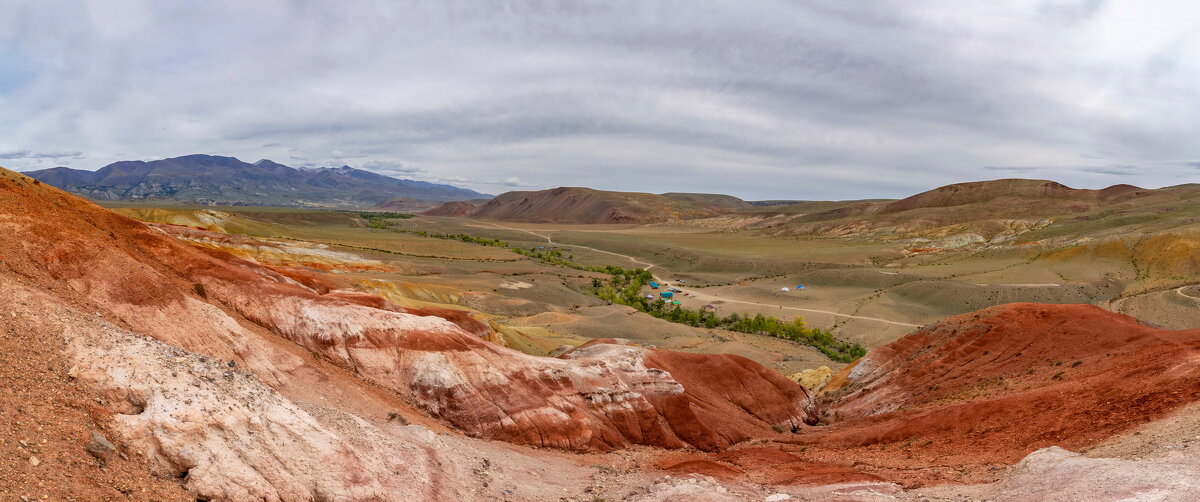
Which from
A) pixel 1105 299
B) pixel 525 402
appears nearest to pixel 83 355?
pixel 525 402

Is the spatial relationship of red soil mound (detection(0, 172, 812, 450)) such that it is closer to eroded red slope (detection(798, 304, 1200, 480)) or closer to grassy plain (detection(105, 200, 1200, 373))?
eroded red slope (detection(798, 304, 1200, 480))

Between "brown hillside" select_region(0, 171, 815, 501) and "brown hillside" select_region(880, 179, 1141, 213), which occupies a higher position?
"brown hillside" select_region(880, 179, 1141, 213)

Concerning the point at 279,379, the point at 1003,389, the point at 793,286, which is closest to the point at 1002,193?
the point at 793,286

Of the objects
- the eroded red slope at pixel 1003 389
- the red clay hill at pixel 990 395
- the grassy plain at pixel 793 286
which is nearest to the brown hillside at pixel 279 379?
the red clay hill at pixel 990 395

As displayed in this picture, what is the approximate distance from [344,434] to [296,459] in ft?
6.25

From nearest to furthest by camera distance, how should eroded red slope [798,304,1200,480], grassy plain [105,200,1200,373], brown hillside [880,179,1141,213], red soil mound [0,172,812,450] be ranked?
red soil mound [0,172,812,450] < eroded red slope [798,304,1200,480] < grassy plain [105,200,1200,373] < brown hillside [880,179,1141,213]

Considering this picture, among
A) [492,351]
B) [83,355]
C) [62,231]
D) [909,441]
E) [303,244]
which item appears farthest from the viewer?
[303,244]

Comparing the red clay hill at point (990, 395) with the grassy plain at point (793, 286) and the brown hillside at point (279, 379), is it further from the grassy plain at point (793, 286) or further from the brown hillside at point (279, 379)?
the grassy plain at point (793, 286)

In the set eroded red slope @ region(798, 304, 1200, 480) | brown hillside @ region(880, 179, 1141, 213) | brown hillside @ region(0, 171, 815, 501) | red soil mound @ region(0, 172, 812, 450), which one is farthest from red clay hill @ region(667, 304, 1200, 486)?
brown hillside @ region(880, 179, 1141, 213)

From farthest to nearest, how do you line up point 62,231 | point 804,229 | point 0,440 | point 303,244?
point 804,229 < point 303,244 < point 62,231 < point 0,440

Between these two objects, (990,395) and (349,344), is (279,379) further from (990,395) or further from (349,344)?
(990,395)

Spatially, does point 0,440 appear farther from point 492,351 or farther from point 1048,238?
point 1048,238

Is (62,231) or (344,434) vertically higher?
(62,231)

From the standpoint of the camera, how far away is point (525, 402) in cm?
2445
